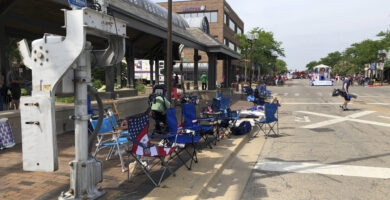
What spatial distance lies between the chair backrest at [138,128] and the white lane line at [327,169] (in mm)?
2390

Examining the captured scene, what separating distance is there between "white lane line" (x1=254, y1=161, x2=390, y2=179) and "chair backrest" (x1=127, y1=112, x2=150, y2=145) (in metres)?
2.39

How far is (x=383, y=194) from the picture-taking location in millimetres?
4422

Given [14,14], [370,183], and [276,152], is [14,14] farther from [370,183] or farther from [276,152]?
[370,183]

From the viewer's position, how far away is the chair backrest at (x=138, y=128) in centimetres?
463

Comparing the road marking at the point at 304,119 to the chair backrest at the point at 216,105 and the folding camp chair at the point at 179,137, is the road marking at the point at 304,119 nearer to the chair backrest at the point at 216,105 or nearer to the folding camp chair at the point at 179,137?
the chair backrest at the point at 216,105

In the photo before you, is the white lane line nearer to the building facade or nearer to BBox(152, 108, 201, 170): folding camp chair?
BBox(152, 108, 201, 170): folding camp chair

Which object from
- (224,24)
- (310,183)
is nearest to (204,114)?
(310,183)

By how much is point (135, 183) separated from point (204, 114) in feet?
14.7

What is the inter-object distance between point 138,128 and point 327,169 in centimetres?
363

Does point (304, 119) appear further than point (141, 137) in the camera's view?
Yes

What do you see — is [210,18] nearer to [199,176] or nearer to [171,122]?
[171,122]

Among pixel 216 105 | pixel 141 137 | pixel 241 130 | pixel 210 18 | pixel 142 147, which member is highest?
pixel 210 18

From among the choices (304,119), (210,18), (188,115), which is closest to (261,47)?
(210,18)

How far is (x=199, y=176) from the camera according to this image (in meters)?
5.00
